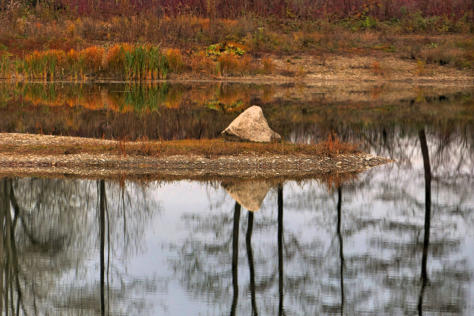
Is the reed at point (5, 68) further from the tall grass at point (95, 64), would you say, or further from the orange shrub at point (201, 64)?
the orange shrub at point (201, 64)

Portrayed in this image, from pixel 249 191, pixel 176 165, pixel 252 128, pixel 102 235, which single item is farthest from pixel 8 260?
pixel 252 128

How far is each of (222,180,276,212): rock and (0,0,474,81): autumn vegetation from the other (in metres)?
27.7

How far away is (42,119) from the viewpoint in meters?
22.9

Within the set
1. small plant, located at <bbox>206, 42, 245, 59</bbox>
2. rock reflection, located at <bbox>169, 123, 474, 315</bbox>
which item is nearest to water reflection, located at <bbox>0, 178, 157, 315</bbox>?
rock reflection, located at <bbox>169, 123, 474, 315</bbox>

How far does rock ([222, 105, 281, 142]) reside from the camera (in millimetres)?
17344

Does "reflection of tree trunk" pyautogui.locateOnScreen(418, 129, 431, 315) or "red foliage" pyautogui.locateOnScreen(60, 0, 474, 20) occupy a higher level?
"red foliage" pyautogui.locateOnScreen(60, 0, 474, 20)

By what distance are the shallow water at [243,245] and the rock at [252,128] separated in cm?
298

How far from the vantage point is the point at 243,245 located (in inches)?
420

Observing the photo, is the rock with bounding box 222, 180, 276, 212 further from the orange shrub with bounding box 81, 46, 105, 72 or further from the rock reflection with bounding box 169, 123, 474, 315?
the orange shrub with bounding box 81, 46, 105, 72

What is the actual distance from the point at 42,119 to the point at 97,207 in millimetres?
11179

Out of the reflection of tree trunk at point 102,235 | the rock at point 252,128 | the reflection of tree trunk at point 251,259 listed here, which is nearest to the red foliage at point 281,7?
the rock at point 252,128

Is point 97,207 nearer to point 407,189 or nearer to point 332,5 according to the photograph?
point 407,189

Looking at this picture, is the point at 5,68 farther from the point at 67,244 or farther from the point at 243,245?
the point at 243,245

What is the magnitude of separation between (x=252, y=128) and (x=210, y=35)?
31020 mm
